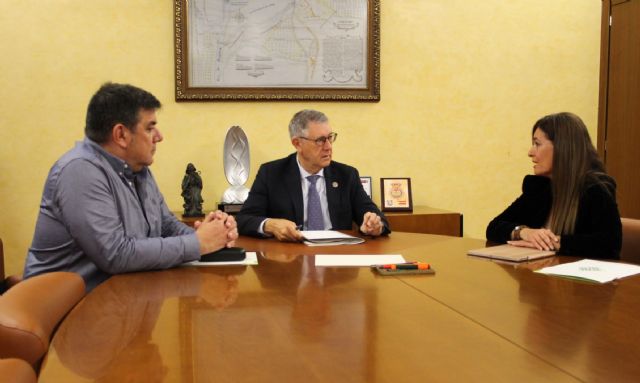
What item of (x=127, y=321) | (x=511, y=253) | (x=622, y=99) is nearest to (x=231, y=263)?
(x=127, y=321)

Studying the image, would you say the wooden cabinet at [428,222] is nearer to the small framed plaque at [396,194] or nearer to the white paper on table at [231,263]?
the small framed plaque at [396,194]

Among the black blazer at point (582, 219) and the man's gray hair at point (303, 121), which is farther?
the man's gray hair at point (303, 121)

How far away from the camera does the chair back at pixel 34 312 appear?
3.51 ft

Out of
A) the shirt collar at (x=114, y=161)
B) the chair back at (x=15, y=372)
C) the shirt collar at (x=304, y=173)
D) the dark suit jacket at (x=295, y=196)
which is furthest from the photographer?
the shirt collar at (x=304, y=173)

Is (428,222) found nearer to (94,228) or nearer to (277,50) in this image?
(277,50)

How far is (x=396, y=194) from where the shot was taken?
13.5 ft

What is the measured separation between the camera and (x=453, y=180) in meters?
4.46

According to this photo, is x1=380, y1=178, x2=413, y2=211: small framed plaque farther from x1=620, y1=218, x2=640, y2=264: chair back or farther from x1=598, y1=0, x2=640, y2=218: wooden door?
x1=620, y1=218, x2=640, y2=264: chair back

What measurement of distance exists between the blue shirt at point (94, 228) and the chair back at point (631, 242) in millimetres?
1681

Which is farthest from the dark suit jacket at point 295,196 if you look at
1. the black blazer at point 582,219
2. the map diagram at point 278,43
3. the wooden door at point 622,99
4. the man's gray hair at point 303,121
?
the wooden door at point 622,99

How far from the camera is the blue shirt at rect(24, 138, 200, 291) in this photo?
1.89 m

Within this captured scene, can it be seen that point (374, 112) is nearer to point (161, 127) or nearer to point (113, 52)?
point (161, 127)

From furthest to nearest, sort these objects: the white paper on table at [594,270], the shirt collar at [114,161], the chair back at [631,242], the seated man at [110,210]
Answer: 1. the chair back at [631,242]
2. the shirt collar at [114,161]
3. the seated man at [110,210]
4. the white paper on table at [594,270]

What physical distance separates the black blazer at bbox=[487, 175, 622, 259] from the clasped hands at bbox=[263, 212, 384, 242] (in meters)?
0.50
